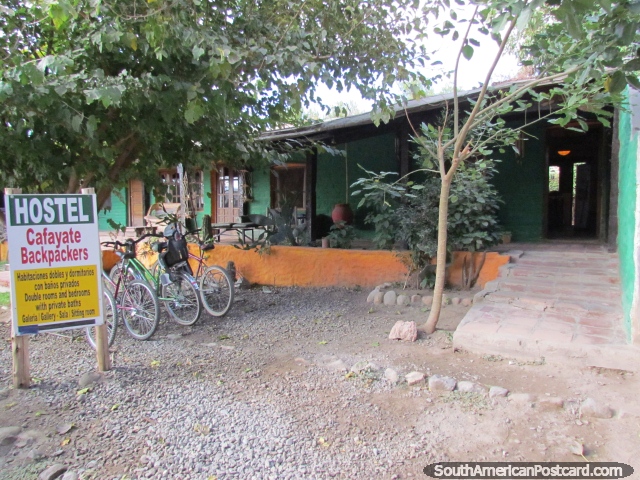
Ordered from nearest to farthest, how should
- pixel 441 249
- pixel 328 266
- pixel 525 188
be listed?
pixel 441 249, pixel 328 266, pixel 525 188

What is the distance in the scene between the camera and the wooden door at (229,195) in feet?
37.5

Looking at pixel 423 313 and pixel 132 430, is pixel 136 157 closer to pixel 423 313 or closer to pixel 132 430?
pixel 132 430

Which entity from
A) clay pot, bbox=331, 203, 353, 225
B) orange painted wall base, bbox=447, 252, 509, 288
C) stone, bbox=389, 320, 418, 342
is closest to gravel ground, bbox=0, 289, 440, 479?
stone, bbox=389, 320, 418, 342

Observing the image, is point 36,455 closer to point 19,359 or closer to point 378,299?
point 19,359

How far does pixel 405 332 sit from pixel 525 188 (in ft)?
16.4

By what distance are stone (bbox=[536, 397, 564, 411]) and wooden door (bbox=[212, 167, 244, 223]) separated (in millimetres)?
9253

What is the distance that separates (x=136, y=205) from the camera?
533 inches

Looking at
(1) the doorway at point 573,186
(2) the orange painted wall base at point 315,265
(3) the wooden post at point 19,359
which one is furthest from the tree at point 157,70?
(1) the doorway at point 573,186

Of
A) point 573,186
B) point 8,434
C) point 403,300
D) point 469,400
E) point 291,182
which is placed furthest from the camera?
point 573,186

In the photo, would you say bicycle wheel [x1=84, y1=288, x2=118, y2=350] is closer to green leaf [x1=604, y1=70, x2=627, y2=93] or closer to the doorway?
green leaf [x1=604, y1=70, x2=627, y2=93]

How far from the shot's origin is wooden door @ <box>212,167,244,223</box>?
1143 centimetres

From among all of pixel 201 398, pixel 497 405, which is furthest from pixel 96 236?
pixel 497 405

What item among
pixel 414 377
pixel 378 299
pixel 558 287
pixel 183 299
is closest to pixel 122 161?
pixel 183 299

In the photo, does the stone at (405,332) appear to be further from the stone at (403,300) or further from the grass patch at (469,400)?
the stone at (403,300)
